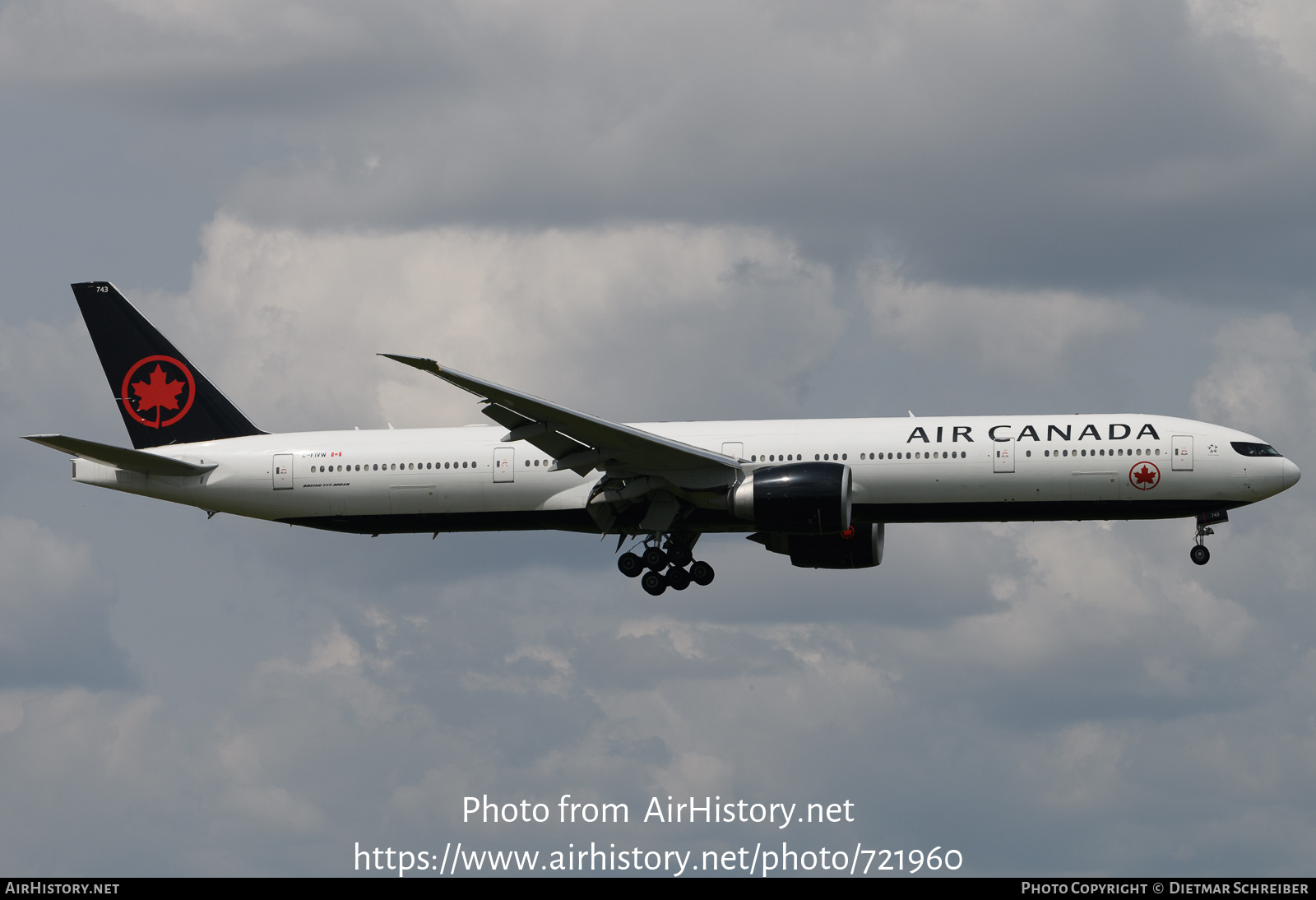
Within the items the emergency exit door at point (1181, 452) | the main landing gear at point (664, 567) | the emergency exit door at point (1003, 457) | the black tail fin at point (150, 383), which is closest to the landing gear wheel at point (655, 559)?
the main landing gear at point (664, 567)

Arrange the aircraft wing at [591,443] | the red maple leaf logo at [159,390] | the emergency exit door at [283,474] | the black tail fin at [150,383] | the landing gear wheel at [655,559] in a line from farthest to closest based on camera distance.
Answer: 1. the red maple leaf logo at [159,390]
2. the black tail fin at [150,383]
3. the emergency exit door at [283,474]
4. the landing gear wheel at [655,559]
5. the aircraft wing at [591,443]

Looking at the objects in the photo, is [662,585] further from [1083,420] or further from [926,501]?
[1083,420]

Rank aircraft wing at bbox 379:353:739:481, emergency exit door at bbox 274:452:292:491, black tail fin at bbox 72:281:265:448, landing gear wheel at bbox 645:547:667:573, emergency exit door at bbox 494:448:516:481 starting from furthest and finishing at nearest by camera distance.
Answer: black tail fin at bbox 72:281:265:448, emergency exit door at bbox 274:452:292:491, landing gear wheel at bbox 645:547:667:573, emergency exit door at bbox 494:448:516:481, aircraft wing at bbox 379:353:739:481

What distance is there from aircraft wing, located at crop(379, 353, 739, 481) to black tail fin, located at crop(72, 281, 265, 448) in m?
11.5

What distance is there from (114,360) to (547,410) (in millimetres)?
18504

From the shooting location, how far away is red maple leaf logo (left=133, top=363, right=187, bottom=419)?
184ft

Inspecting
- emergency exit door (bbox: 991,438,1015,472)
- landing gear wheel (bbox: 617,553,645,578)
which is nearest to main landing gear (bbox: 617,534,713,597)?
landing gear wheel (bbox: 617,553,645,578)

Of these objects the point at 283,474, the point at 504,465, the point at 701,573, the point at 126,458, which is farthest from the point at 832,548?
the point at 126,458

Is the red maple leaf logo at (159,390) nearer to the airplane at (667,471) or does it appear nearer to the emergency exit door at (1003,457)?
the airplane at (667,471)

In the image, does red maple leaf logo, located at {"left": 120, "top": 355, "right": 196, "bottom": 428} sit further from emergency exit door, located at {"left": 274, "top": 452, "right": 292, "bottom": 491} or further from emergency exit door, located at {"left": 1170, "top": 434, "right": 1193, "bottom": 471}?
emergency exit door, located at {"left": 1170, "top": 434, "right": 1193, "bottom": 471}

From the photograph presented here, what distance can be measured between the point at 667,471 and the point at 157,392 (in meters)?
18.2

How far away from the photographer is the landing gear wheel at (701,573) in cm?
5278

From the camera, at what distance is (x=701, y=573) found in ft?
173

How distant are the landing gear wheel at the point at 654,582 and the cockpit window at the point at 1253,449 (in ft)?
57.2
